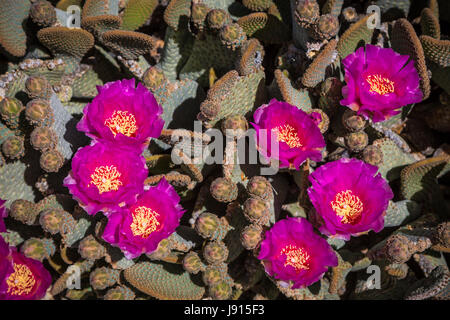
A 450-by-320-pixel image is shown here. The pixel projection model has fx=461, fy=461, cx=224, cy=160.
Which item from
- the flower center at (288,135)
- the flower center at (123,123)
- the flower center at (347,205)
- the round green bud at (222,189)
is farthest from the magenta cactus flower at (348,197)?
the flower center at (123,123)

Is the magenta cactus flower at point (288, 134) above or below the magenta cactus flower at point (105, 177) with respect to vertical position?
above

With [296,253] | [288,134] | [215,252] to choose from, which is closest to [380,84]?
[288,134]

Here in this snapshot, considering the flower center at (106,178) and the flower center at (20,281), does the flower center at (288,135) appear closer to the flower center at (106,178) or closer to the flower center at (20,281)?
the flower center at (106,178)

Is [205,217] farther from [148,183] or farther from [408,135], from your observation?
[408,135]

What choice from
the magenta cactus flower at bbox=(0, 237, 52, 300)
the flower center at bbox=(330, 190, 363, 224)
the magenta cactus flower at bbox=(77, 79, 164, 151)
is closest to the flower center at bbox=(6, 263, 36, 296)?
the magenta cactus flower at bbox=(0, 237, 52, 300)

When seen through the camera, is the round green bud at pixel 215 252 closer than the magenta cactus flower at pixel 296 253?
No

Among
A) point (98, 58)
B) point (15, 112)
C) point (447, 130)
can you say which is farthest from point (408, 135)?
point (15, 112)

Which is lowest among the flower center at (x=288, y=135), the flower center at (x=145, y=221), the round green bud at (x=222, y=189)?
the flower center at (x=145, y=221)
